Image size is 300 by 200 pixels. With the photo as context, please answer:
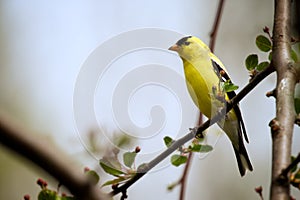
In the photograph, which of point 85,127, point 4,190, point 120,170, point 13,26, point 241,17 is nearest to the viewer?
point 120,170

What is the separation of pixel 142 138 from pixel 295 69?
0.72 meters

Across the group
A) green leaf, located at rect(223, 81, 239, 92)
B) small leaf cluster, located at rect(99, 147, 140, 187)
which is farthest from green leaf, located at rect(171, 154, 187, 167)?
green leaf, located at rect(223, 81, 239, 92)

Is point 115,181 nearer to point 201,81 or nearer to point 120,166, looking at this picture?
point 120,166

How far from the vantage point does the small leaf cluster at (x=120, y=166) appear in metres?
1.59

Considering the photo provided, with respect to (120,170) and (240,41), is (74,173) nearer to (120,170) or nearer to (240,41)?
(120,170)

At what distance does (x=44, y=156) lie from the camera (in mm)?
455

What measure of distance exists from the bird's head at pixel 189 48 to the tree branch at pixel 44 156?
2318 millimetres

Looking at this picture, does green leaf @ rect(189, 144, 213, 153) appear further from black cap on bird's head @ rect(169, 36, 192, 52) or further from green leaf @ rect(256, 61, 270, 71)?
black cap on bird's head @ rect(169, 36, 192, 52)

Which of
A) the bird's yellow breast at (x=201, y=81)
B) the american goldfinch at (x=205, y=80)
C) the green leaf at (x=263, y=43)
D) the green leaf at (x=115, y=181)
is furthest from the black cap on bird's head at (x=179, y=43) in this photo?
the green leaf at (x=115, y=181)

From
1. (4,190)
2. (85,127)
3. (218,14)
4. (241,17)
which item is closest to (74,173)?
(85,127)

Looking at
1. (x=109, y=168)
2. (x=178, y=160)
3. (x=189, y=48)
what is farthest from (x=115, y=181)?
(x=189, y=48)

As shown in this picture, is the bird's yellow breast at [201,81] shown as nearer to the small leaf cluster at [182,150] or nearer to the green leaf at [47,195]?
the small leaf cluster at [182,150]

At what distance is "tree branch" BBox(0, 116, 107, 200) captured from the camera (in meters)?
Result: 0.45

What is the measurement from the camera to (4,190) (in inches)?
232
